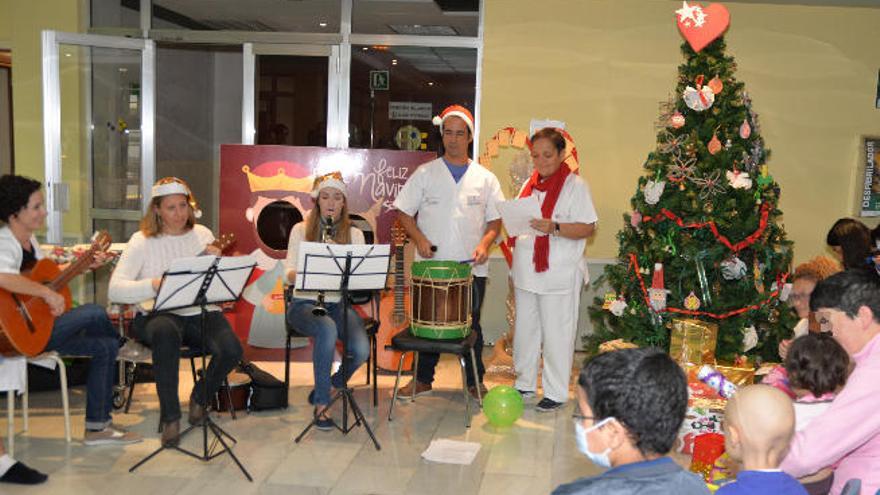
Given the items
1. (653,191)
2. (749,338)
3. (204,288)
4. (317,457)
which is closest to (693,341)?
(749,338)

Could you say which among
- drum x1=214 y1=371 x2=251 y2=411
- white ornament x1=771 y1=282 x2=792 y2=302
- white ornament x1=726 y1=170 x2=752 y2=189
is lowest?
drum x1=214 y1=371 x2=251 y2=411

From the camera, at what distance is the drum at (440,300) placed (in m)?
4.98

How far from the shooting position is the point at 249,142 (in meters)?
7.38

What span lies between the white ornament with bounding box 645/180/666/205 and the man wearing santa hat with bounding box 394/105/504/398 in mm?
1001

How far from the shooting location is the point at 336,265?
457 centimetres

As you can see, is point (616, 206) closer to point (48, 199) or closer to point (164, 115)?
point (48, 199)

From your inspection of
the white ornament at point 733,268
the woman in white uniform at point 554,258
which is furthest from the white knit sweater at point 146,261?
the white ornament at point 733,268

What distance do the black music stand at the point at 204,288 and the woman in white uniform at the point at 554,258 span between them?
1734 mm

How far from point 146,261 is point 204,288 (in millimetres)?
654

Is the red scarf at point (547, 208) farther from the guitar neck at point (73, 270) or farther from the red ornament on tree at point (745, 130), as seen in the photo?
the guitar neck at point (73, 270)

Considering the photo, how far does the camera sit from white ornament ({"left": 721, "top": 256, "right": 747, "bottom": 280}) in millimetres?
5742

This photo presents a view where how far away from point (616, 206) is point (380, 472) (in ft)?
11.5

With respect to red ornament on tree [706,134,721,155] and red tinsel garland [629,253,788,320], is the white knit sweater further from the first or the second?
red ornament on tree [706,134,721,155]

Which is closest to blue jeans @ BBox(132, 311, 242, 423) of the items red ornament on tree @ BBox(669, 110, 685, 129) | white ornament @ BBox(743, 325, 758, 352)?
red ornament on tree @ BBox(669, 110, 685, 129)
